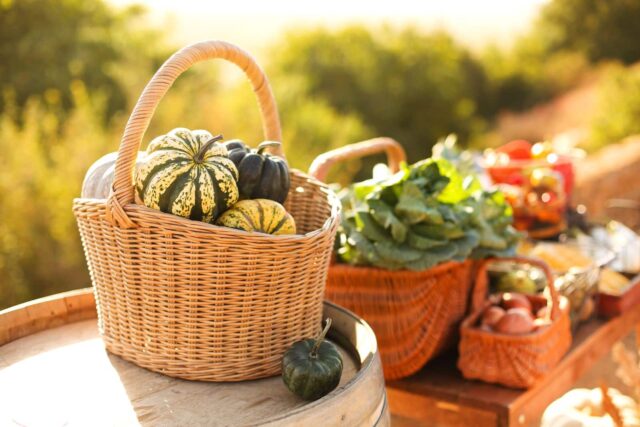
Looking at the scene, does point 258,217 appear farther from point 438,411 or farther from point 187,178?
point 438,411

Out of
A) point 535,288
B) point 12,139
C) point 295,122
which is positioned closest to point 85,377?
point 535,288

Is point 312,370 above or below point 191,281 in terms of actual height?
below

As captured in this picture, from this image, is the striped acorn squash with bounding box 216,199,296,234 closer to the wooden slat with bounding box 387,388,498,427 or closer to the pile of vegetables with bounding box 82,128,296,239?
the pile of vegetables with bounding box 82,128,296,239

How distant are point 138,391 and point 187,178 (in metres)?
0.51

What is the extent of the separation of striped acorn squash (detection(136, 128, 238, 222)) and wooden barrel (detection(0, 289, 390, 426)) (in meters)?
0.42

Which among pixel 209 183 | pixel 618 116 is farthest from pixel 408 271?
pixel 618 116

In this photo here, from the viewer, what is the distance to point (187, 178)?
1554 mm

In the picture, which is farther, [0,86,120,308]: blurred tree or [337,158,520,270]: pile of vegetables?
[0,86,120,308]: blurred tree

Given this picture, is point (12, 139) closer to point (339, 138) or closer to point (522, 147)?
point (522, 147)

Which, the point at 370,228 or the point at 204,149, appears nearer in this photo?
the point at 204,149

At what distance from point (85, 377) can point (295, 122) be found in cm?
655

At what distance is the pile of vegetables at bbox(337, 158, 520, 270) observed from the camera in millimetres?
2264

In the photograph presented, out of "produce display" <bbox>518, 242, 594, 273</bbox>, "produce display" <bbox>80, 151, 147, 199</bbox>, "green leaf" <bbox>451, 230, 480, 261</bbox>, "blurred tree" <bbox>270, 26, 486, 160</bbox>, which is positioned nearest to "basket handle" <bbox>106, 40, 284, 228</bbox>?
"produce display" <bbox>80, 151, 147, 199</bbox>

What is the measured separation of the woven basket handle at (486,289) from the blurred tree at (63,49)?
4789mm
